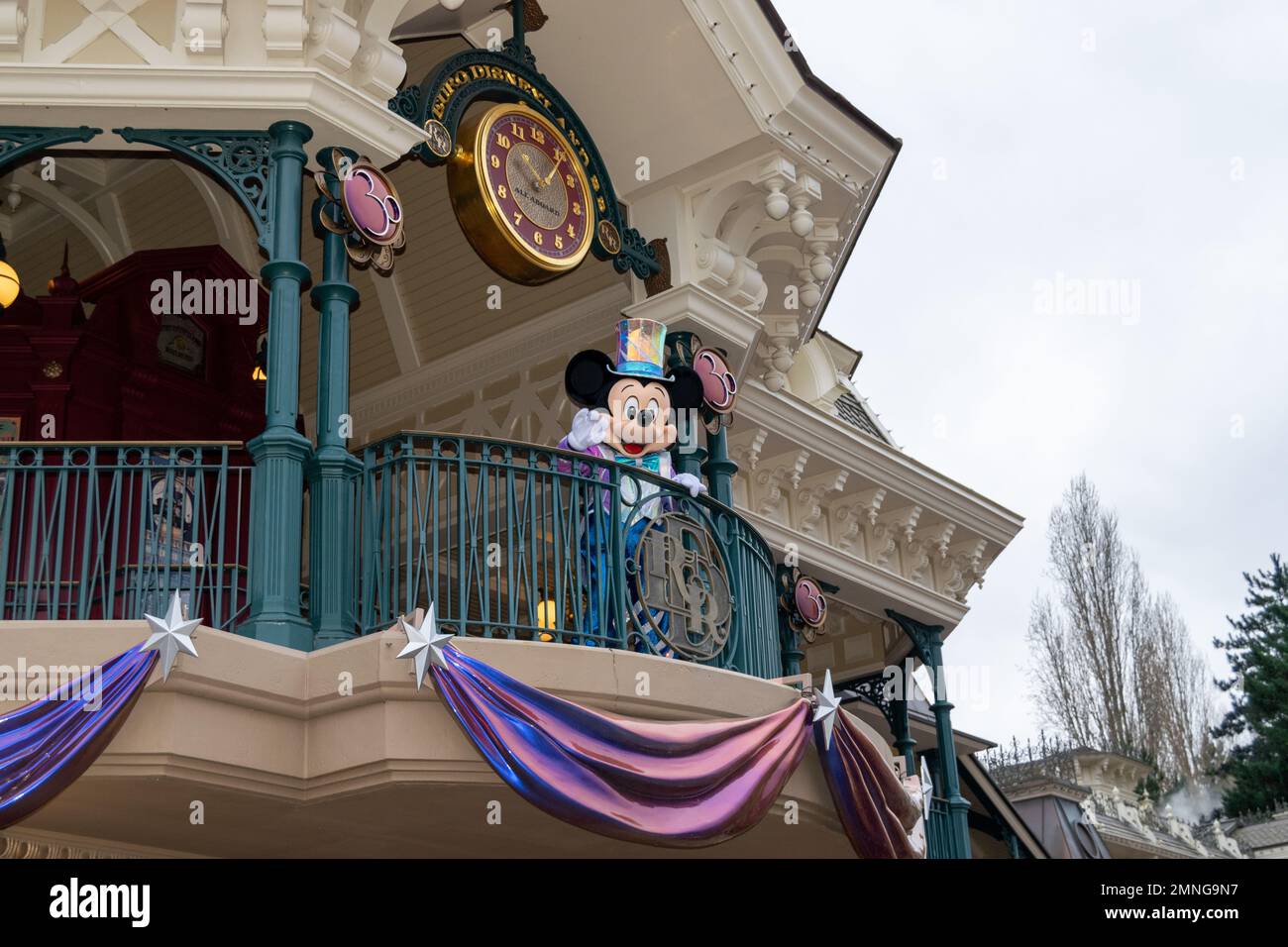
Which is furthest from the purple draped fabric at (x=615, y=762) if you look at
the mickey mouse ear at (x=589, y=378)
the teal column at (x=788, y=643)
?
the teal column at (x=788, y=643)

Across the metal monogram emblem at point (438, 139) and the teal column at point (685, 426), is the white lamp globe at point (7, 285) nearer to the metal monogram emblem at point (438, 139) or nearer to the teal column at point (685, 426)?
the metal monogram emblem at point (438, 139)

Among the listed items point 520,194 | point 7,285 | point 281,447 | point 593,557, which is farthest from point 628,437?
point 7,285

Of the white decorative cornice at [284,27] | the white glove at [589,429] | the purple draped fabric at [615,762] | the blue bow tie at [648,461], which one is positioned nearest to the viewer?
the purple draped fabric at [615,762]

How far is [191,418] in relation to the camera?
12148mm

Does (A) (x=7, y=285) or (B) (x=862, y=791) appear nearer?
(B) (x=862, y=791)

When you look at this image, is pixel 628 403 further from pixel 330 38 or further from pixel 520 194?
pixel 330 38

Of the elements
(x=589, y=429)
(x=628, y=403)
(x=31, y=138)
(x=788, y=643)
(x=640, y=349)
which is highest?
(x=31, y=138)

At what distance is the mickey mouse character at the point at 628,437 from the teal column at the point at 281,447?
1611 millimetres

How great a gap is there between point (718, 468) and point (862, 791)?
300 cm

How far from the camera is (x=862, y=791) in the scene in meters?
9.48

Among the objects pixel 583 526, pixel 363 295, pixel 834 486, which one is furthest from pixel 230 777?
pixel 834 486

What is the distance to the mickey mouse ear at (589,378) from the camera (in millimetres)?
10336

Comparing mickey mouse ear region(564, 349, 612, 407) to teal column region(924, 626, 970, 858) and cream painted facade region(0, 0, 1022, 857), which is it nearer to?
cream painted facade region(0, 0, 1022, 857)

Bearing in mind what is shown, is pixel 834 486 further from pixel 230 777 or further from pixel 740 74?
pixel 230 777
